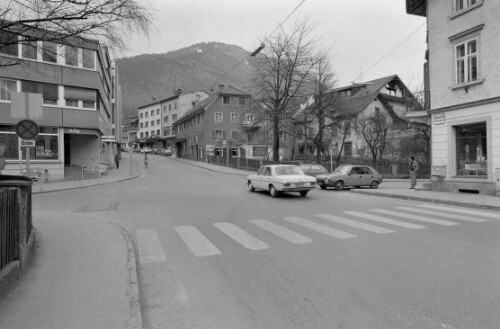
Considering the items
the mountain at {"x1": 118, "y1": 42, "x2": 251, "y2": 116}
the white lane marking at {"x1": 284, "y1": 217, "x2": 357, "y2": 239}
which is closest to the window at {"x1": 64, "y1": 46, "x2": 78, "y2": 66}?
the white lane marking at {"x1": 284, "y1": 217, "x2": 357, "y2": 239}

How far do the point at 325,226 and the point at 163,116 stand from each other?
95.4 metres

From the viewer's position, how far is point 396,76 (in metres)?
52.2

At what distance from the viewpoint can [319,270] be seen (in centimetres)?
570

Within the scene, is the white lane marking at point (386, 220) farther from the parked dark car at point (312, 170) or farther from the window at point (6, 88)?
the window at point (6, 88)

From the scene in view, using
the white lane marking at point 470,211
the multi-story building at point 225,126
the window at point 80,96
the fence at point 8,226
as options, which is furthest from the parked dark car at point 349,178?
the multi-story building at point 225,126

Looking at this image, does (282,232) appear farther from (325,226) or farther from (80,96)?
(80,96)

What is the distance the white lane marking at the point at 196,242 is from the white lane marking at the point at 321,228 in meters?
2.63

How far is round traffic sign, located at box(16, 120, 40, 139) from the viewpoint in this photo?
10070mm

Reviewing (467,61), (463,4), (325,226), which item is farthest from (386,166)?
(325,226)

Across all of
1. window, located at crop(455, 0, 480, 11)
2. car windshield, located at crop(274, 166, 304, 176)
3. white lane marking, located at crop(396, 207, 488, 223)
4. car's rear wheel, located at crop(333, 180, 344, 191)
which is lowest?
white lane marking, located at crop(396, 207, 488, 223)

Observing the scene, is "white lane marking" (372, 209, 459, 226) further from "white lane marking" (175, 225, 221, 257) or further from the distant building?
the distant building

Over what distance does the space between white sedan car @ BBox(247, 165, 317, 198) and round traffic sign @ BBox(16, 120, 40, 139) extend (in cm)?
939

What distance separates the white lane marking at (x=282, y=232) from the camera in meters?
7.80

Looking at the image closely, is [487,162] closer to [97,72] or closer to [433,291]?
[433,291]
